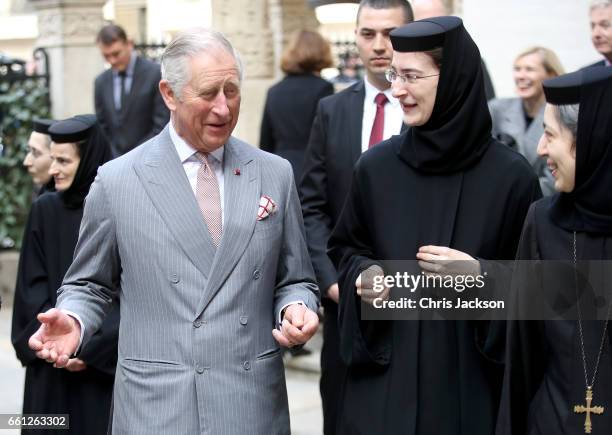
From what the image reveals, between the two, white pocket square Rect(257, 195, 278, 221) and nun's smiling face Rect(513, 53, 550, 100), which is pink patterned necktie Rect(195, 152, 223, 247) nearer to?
white pocket square Rect(257, 195, 278, 221)

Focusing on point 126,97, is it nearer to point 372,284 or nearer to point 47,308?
point 47,308

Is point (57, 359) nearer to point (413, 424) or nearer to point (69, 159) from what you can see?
point (413, 424)

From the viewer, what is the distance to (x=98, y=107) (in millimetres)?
10039

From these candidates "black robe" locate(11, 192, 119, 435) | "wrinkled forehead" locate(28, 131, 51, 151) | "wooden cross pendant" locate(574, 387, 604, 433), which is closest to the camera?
"wooden cross pendant" locate(574, 387, 604, 433)

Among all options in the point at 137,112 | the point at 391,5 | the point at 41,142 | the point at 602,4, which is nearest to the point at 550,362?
the point at 391,5

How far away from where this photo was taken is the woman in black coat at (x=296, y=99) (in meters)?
8.29

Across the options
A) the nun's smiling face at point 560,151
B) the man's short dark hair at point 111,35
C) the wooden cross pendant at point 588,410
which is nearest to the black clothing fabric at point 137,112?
the man's short dark hair at point 111,35

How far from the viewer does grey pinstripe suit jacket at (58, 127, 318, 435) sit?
3650 mm

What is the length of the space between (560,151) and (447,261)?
1.79 feet

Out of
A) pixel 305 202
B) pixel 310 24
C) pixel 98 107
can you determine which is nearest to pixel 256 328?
pixel 305 202

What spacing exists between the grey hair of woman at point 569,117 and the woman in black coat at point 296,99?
4.73 meters

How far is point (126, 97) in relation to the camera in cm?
988

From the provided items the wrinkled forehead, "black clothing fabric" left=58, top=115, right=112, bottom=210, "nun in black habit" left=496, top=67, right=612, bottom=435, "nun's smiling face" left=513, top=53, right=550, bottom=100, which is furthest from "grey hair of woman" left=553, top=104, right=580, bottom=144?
"nun's smiling face" left=513, top=53, right=550, bottom=100

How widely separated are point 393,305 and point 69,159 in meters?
1.85
